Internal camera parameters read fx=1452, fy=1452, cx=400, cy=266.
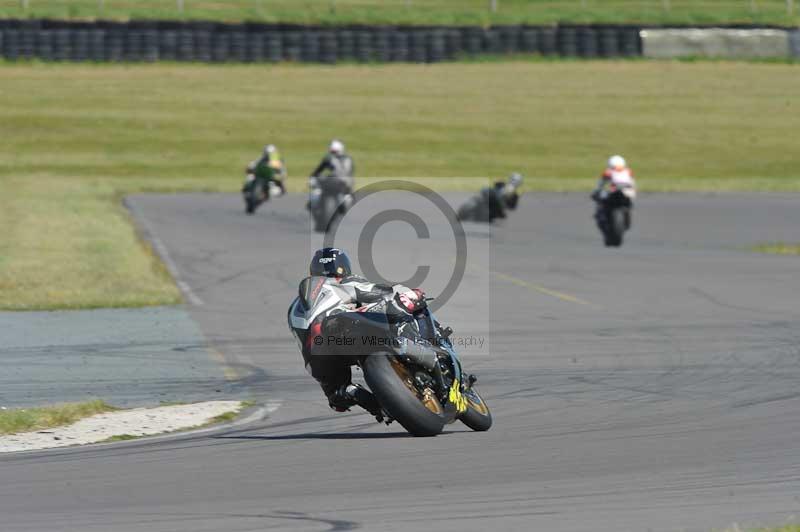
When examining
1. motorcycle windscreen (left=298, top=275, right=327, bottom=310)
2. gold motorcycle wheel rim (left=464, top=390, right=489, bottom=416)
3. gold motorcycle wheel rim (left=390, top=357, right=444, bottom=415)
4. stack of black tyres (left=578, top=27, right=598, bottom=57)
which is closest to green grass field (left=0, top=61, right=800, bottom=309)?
stack of black tyres (left=578, top=27, right=598, bottom=57)

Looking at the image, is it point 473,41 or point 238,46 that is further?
point 473,41

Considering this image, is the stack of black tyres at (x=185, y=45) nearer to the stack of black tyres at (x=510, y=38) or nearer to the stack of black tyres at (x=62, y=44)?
the stack of black tyres at (x=62, y=44)

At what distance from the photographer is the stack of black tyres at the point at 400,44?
1865 inches

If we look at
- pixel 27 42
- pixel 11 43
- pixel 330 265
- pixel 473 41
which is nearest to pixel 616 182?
pixel 330 265

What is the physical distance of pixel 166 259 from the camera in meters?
21.6

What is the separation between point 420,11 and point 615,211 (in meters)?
27.9

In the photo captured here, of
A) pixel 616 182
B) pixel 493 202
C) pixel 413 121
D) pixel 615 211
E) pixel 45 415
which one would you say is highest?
pixel 45 415

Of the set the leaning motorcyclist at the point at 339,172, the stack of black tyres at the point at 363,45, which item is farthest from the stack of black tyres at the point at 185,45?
the leaning motorcyclist at the point at 339,172

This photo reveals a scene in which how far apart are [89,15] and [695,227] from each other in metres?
24.6

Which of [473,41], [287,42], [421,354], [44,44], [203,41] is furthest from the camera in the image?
[473,41]

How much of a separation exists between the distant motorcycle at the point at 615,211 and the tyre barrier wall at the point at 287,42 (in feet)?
77.3

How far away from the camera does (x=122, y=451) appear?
29.4ft

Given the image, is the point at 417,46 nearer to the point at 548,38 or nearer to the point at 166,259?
the point at 548,38

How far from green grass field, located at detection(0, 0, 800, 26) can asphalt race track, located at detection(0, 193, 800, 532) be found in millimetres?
26868
